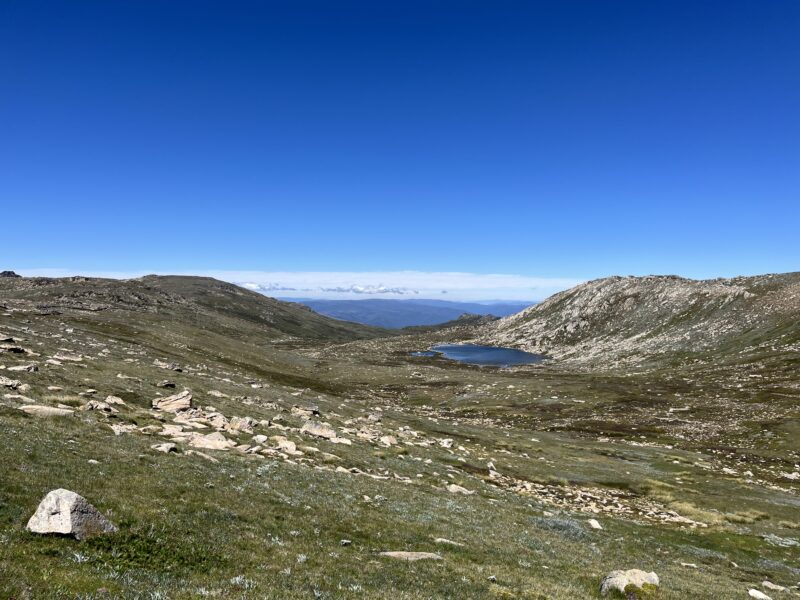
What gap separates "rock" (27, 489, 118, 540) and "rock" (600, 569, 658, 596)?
19.6 m

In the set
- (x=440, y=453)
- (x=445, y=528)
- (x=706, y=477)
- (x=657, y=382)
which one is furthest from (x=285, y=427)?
(x=657, y=382)

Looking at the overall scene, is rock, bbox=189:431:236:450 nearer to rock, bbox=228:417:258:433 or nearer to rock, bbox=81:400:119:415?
rock, bbox=228:417:258:433

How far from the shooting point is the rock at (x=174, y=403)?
45.4 metres

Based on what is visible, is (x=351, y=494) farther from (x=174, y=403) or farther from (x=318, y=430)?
(x=174, y=403)

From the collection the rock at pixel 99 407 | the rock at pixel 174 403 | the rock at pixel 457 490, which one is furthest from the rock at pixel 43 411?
the rock at pixel 457 490

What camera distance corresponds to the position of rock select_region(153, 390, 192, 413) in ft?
149

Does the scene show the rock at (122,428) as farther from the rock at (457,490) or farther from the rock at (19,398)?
the rock at (457,490)

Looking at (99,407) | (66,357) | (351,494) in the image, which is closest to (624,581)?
(351,494)

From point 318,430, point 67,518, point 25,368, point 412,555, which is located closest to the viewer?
point 67,518

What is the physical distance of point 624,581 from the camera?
19.7m

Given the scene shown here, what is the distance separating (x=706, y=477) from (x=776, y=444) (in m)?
26.9

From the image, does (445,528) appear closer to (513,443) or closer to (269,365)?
(513,443)

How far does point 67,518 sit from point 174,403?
33.6 meters

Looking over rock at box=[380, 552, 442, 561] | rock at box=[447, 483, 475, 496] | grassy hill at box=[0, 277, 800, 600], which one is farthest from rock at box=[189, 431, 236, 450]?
rock at box=[380, 552, 442, 561]
